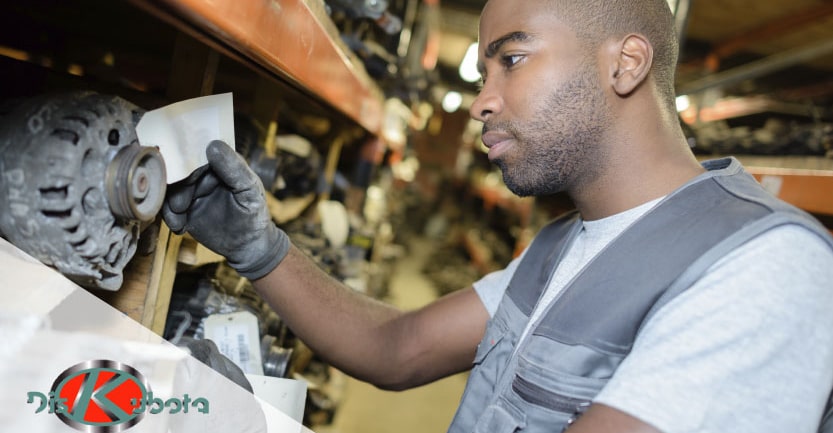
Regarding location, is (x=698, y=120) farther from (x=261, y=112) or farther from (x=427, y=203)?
(x=427, y=203)

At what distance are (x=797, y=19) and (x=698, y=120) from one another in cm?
97

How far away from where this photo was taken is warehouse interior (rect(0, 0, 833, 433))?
627mm

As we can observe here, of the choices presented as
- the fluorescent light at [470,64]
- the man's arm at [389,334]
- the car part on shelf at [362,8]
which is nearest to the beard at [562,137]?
the man's arm at [389,334]

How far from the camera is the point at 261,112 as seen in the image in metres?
1.38

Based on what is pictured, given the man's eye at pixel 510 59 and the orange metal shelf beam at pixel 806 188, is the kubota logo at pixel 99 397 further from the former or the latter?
the orange metal shelf beam at pixel 806 188

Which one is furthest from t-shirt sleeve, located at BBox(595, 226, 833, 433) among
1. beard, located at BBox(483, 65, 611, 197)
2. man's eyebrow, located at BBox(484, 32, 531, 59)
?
man's eyebrow, located at BBox(484, 32, 531, 59)

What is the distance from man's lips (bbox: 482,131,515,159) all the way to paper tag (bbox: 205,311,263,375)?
0.69m

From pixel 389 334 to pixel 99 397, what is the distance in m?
0.78

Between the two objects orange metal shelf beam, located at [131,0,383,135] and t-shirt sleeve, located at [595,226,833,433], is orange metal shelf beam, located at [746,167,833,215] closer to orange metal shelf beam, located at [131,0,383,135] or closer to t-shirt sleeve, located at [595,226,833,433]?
t-shirt sleeve, located at [595,226,833,433]

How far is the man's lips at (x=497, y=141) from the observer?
112 centimetres

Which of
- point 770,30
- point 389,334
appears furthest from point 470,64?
point 389,334

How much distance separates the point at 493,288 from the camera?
139 cm

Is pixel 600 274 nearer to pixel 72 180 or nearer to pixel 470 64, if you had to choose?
pixel 72 180

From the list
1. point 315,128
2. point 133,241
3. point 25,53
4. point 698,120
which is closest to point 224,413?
point 133,241
